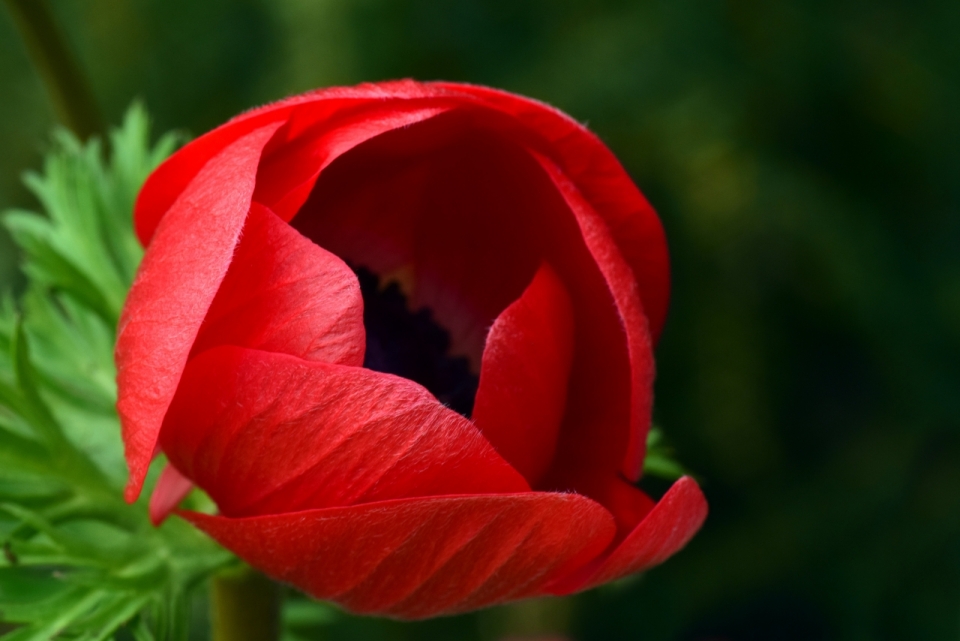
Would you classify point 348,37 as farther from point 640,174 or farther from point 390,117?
point 390,117

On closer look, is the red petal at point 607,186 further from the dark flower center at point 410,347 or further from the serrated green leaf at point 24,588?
the serrated green leaf at point 24,588

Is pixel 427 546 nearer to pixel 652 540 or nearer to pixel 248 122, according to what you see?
pixel 652 540

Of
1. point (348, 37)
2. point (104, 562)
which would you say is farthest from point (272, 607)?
point (348, 37)

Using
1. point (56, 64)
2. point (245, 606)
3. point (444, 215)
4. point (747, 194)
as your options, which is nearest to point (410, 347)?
point (444, 215)

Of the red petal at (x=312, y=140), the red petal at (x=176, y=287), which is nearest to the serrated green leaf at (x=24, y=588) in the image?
the red petal at (x=176, y=287)

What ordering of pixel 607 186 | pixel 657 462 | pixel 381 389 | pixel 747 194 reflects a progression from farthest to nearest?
1. pixel 747 194
2. pixel 657 462
3. pixel 607 186
4. pixel 381 389
